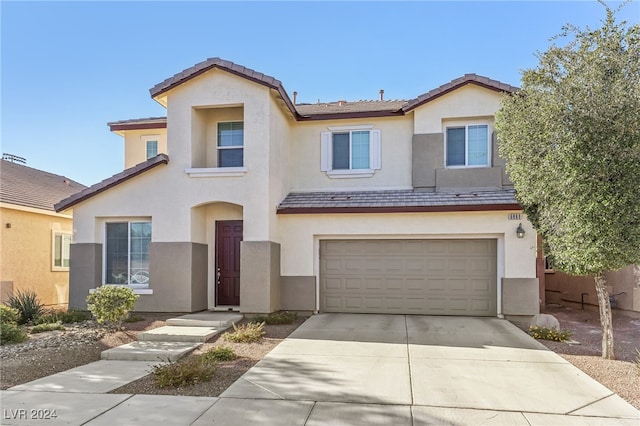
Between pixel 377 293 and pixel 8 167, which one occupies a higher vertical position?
pixel 8 167

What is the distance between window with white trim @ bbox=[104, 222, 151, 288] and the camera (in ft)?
41.1

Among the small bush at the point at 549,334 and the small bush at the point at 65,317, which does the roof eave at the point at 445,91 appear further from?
the small bush at the point at 65,317

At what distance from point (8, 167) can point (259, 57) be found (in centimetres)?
1217

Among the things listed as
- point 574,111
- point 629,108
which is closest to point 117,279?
point 574,111

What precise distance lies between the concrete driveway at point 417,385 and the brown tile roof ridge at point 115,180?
6483 mm

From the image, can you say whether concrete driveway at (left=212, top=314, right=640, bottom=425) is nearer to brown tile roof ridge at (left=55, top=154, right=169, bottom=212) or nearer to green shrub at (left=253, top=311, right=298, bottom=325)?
green shrub at (left=253, top=311, right=298, bottom=325)

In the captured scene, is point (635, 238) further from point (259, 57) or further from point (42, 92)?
point (42, 92)

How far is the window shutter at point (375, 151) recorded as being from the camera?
13.6 meters

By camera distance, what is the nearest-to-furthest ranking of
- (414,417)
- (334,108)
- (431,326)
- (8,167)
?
(414,417) → (431,326) → (334,108) → (8,167)

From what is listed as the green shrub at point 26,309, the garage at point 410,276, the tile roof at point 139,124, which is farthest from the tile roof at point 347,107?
the green shrub at point 26,309

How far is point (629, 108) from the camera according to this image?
7152 mm

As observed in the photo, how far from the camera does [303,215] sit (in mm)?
12758

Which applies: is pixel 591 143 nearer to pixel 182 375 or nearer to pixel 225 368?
pixel 225 368

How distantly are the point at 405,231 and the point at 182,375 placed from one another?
308 inches
